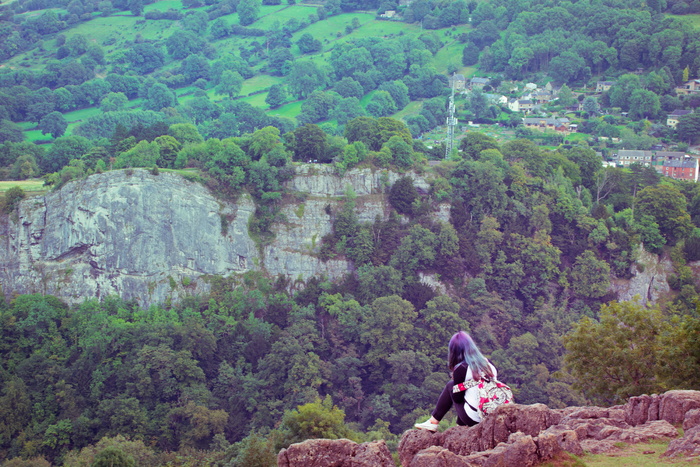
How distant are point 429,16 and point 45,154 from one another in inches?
2317

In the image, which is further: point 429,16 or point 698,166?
point 429,16

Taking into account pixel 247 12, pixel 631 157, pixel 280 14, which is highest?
pixel 247 12

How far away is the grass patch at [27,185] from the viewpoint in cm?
4208

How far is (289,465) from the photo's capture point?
1094 cm

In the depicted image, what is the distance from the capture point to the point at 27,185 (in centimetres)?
4384

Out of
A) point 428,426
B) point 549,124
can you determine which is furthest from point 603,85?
point 428,426

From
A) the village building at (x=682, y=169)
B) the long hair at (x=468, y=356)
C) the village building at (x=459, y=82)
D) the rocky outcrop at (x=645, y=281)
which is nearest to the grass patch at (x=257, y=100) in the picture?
the village building at (x=459, y=82)

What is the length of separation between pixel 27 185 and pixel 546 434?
40670mm

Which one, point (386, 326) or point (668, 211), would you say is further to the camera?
point (668, 211)

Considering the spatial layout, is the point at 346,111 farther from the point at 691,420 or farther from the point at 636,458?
the point at 636,458

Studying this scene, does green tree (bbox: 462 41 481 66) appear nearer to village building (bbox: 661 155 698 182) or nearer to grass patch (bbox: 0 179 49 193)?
village building (bbox: 661 155 698 182)

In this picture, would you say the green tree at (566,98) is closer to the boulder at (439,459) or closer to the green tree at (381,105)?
the green tree at (381,105)

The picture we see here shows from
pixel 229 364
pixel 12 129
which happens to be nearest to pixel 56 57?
pixel 12 129

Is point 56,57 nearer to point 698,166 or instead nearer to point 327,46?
point 327,46
